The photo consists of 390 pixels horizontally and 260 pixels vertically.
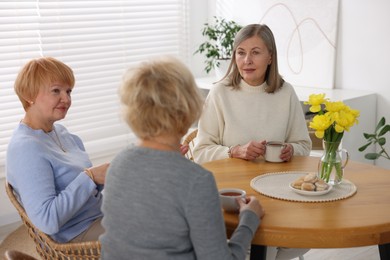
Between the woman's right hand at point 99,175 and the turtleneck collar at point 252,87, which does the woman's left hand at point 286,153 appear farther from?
the woman's right hand at point 99,175

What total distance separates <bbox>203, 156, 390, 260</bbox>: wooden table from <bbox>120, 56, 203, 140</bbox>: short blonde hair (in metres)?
0.42

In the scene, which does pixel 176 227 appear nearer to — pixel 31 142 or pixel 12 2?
pixel 31 142

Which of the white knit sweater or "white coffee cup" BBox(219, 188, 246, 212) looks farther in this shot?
the white knit sweater

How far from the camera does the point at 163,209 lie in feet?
4.40

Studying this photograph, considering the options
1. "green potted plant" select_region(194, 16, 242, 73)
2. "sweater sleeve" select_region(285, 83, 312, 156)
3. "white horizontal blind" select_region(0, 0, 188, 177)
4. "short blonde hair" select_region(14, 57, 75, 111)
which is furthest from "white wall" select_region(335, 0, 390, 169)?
"short blonde hair" select_region(14, 57, 75, 111)

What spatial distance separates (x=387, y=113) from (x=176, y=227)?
2662mm

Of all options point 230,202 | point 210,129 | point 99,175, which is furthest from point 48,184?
point 210,129

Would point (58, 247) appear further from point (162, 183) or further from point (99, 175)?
point (162, 183)

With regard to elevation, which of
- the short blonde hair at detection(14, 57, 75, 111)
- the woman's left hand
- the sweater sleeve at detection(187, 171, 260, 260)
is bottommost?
the woman's left hand

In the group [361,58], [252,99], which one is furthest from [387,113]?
[252,99]

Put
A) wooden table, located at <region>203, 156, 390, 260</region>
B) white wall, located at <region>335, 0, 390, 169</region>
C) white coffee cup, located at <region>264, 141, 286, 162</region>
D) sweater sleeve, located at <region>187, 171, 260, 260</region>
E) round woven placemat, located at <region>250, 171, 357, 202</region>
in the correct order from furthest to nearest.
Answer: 1. white wall, located at <region>335, 0, 390, 169</region>
2. white coffee cup, located at <region>264, 141, 286, 162</region>
3. round woven placemat, located at <region>250, 171, 357, 202</region>
4. wooden table, located at <region>203, 156, 390, 260</region>
5. sweater sleeve, located at <region>187, 171, 260, 260</region>

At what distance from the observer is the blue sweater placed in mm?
1855

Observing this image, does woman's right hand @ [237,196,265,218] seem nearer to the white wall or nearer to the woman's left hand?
the woman's left hand

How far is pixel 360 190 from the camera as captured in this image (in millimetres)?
1896
